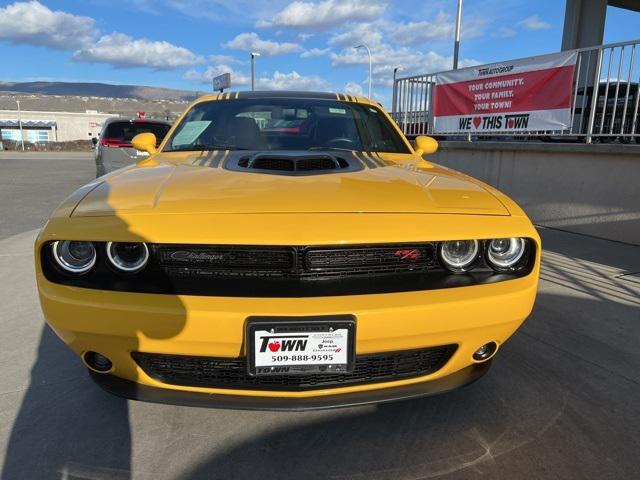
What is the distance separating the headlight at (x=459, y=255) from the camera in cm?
192

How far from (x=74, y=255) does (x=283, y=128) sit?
1.72 meters

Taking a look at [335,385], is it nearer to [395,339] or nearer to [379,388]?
[379,388]

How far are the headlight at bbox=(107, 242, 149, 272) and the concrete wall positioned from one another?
5611mm

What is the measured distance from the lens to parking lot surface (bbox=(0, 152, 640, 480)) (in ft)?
6.05

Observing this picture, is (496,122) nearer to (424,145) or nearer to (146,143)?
(424,145)

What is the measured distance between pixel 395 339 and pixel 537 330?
6.28 feet

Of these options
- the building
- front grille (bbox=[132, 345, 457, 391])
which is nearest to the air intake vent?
front grille (bbox=[132, 345, 457, 391])

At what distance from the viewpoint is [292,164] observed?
7.71 ft

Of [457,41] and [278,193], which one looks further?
[457,41]

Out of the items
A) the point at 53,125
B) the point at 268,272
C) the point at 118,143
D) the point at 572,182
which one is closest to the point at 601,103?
the point at 572,182

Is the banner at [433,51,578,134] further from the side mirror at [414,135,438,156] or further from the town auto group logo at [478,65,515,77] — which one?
the side mirror at [414,135,438,156]

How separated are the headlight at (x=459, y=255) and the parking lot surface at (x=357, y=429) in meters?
0.74

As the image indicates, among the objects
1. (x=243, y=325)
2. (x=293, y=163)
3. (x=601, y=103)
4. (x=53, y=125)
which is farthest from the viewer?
(x=53, y=125)

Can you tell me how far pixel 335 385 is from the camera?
70.6 inches
